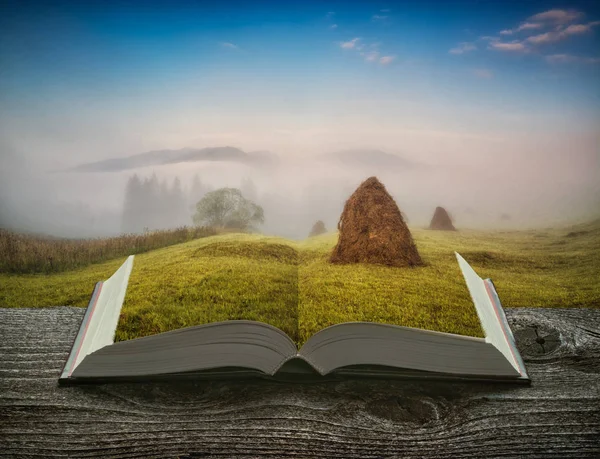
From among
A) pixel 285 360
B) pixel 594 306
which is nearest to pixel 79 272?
pixel 285 360

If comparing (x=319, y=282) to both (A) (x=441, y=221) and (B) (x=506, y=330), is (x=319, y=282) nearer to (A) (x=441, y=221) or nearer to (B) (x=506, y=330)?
(B) (x=506, y=330)

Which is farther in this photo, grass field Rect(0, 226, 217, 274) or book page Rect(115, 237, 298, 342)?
grass field Rect(0, 226, 217, 274)

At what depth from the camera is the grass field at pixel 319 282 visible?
7.00ft

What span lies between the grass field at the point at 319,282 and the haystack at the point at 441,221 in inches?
3.2

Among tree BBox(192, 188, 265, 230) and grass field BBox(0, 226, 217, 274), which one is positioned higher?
tree BBox(192, 188, 265, 230)

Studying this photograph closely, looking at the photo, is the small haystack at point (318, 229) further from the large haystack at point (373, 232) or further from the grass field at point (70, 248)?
the grass field at point (70, 248)

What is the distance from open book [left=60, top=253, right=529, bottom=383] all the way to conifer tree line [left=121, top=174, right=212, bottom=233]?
6.12 ft

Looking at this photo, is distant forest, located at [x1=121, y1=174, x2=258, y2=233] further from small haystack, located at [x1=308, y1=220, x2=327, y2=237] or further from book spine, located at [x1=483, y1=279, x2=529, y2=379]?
book spine, located at [x1=483, y1=279, x2=529, y2=379]

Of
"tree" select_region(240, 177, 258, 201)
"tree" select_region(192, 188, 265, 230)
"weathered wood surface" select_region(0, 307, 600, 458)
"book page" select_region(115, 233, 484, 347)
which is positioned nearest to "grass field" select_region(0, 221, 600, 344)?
"book page" select_region(115, 233, 484, 347)

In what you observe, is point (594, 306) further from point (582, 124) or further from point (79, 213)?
point (79, 213)

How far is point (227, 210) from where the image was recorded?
10.8ft

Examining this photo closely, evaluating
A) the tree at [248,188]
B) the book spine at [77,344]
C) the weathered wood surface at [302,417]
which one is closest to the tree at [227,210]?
the tree at [248,188]

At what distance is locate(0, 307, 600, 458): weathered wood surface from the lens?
98 cm

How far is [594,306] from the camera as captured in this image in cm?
257
